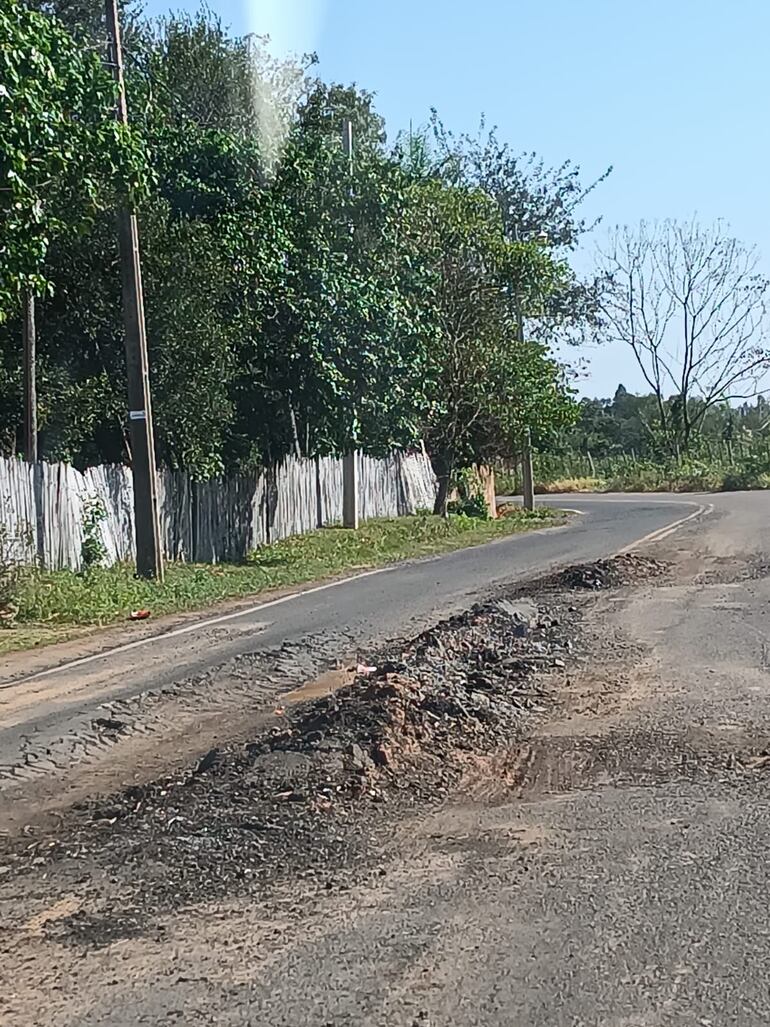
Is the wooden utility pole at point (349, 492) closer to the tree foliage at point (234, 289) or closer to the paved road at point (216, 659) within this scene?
the tree foliage at point (234, 289)

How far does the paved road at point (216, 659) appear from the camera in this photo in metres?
9.80

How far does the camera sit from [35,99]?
13.4 meters

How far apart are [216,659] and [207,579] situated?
848 cm

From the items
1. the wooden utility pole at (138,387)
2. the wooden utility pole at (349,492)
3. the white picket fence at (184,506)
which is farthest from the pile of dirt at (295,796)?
the wooden utility pole at (349,492)

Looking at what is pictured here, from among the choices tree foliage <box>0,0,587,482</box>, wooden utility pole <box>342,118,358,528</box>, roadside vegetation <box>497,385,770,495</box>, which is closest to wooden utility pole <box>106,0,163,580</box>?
tree foliage <box>0,0,587,482</box>

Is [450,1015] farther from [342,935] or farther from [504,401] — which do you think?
[504,401]

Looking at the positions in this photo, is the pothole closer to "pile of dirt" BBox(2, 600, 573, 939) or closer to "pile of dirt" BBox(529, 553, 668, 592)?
"pile of dirt" BBox(2, 600, 573, 939)

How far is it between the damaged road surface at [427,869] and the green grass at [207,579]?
6818 millimetres

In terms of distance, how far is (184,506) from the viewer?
25.2 meters

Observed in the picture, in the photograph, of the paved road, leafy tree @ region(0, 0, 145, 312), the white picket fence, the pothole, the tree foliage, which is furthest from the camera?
the tree foliage

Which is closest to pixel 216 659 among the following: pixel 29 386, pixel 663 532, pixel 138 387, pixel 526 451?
pixel 138 387

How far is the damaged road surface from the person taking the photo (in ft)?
15.3

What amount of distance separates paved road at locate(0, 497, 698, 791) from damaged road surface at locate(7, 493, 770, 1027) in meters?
1.20

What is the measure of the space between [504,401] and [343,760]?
3146cm
